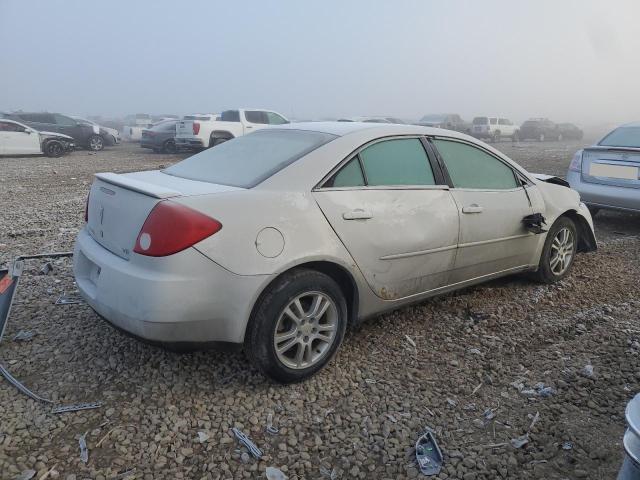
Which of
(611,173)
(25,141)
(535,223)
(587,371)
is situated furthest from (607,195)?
(25,141)

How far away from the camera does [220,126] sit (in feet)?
59.1

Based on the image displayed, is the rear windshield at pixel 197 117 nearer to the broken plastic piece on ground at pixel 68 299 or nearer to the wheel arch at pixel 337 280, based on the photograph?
the broken plastic piece on ground at pixel 68 299

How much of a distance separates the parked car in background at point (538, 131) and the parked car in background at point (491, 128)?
320 cm

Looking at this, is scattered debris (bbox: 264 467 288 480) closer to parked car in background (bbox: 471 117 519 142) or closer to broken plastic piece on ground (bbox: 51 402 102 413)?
broken plastic piece on ground (bbox: 51 402 102 413)

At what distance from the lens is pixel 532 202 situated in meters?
4.26

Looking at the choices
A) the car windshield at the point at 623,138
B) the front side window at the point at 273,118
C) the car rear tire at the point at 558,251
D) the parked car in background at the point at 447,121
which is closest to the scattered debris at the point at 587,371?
the car rear tire at the point at 558,251

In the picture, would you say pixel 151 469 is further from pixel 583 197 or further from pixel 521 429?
pixel 583 197

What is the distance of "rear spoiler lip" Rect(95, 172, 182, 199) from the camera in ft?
8.80

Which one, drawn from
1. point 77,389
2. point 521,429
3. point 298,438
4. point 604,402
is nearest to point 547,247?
point 604,402

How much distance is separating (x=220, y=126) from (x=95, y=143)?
5.93 meters

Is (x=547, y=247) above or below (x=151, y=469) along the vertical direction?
above

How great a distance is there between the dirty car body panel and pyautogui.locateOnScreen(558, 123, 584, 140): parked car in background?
132 feet

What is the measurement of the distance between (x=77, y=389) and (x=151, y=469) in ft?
2.76

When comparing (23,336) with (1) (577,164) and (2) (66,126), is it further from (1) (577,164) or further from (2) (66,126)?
(2) (66,126)
